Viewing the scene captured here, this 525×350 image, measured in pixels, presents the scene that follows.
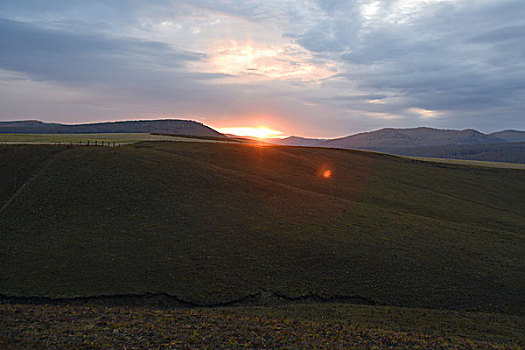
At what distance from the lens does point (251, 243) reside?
34.2 m

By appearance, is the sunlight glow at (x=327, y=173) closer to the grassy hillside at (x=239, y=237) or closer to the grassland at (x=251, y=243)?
the grassy hillside at (x=239, y=237)

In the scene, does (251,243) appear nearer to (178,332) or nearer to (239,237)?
(239,237)

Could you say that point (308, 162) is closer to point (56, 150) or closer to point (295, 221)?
point (295, 221)

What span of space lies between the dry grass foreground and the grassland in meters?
0.53

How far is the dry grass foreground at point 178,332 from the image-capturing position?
55.9ft

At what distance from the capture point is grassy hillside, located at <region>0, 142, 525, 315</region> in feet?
90.6

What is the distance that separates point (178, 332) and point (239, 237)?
16.7 metres

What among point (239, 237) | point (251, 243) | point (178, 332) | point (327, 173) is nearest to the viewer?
point (178, 332)

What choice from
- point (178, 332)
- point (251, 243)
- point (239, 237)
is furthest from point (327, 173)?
point (178, 332)

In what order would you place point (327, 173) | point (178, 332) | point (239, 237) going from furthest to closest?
1. point (327, 173)
2. point (239, 237)
3. point (178, 332)

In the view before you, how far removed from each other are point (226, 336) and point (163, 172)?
36.8 m

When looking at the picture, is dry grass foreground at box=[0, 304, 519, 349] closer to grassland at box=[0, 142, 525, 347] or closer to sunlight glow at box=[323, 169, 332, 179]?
grassland at box=[0, 142, 525, 347]

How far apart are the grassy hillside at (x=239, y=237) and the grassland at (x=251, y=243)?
0.53 ft

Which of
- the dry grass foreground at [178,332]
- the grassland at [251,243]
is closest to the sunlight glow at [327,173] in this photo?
the grassland at [251,243]
